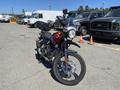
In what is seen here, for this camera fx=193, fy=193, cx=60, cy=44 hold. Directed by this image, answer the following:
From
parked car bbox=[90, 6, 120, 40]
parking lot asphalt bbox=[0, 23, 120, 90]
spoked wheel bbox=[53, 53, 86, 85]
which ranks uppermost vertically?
parked car bbox=[90, 6, 120, 40]

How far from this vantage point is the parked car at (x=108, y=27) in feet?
32.1

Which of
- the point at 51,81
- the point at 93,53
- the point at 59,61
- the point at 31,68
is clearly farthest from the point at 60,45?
the point at 93,53

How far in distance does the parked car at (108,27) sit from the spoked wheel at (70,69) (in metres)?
5.53

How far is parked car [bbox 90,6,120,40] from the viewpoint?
9781mm

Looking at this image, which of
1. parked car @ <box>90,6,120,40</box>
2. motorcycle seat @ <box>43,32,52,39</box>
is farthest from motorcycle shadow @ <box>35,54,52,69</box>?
parked car @ <box>90,6,120,40</box>

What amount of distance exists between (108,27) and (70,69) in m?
5.87

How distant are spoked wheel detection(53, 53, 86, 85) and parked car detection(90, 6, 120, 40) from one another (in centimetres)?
553

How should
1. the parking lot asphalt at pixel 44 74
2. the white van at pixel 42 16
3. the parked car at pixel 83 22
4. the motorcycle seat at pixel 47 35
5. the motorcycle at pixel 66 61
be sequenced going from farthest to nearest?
the white van at pixel 42 16 → the parked car at pixel 83 22 → the motorcycle seat at pixel 47 35 → the motorcycle at pixel 66 61 → the parking lot asphalt at pixel 44 74

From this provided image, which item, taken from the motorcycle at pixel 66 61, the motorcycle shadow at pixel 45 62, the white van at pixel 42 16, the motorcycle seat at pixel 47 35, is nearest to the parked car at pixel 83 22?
the white van at pixel 42 16

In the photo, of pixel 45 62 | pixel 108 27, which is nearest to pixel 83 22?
pixel 108 27

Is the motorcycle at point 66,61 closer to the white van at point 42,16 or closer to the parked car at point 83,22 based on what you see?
the parked car at point 83,22

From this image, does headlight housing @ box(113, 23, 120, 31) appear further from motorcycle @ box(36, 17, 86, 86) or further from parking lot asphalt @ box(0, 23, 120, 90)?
motorcycle @ box(36, 17, 86, 86)

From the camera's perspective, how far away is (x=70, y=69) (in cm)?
489

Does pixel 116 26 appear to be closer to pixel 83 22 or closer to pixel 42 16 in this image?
pixel 83 22
